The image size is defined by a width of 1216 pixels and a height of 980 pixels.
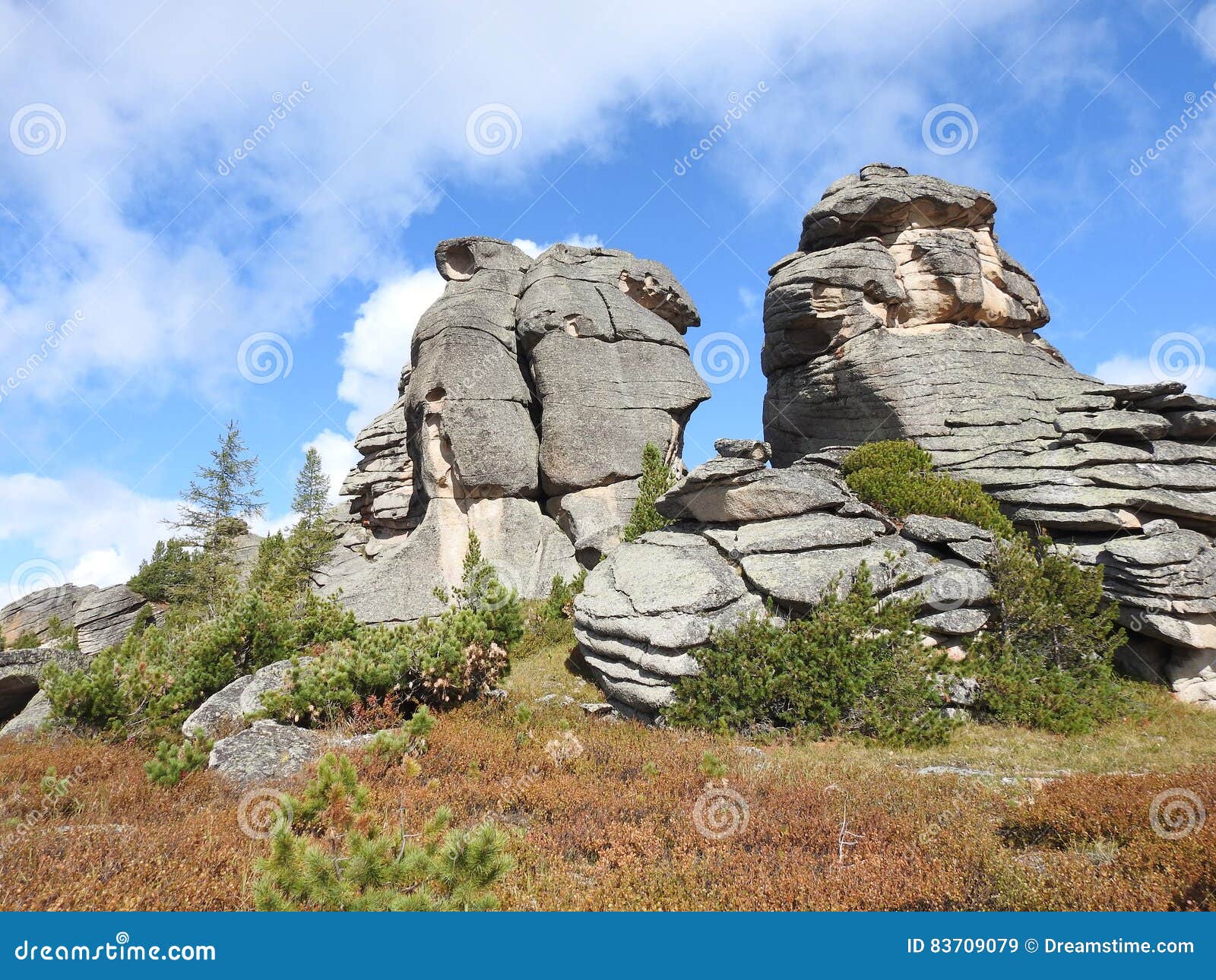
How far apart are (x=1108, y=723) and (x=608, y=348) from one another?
1885 centimetres

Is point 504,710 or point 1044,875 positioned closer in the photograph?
point 1044,875

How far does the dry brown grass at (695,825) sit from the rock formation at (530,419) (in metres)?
12.3

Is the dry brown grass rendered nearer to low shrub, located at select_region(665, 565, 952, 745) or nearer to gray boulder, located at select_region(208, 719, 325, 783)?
gray boulder, located at select_region(208, 719, 325, 783)

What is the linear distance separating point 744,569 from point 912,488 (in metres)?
6.35

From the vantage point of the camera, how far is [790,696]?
1127 cm

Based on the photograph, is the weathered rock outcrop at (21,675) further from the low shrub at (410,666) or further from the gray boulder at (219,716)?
the low shrub at (410,666)

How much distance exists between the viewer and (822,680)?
448 inches

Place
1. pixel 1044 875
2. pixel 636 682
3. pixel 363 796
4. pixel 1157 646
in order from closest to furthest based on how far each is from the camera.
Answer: pixel 1044 875, pixel 363 796, pixel 636 682, pixel 1157 646

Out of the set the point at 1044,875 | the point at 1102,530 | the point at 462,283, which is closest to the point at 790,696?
the point at 1044,875

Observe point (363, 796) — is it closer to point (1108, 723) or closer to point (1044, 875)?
point (1044, 875)

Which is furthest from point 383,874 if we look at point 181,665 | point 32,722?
point 32,722

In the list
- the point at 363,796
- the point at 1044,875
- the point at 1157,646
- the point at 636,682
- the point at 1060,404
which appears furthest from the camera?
the point at 1060,404

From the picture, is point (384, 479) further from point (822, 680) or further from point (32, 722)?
point (822, 680)

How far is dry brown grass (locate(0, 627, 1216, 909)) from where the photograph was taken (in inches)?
207
